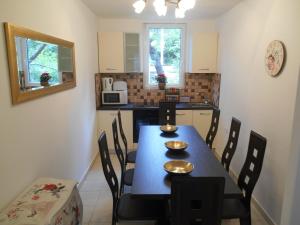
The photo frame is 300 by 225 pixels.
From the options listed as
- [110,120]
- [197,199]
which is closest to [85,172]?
[110,120]

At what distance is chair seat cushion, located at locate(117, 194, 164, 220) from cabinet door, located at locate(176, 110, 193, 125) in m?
2.33

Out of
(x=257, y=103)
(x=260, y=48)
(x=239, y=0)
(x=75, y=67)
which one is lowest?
(x=257, y=103)

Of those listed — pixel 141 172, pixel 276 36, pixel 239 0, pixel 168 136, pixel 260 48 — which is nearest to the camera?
pixel 141 172

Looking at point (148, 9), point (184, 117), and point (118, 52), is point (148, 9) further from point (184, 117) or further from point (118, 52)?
point (184, 117)

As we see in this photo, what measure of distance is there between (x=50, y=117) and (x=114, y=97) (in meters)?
2.18

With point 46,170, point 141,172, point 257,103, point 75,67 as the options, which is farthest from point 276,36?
point 46,170

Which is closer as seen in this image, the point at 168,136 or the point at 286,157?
the point at 286,157

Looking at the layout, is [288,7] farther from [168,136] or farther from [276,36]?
[168,136]

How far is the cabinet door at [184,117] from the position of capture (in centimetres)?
423

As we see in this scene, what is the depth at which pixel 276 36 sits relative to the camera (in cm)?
237

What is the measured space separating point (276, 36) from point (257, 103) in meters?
0.75

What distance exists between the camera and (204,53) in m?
4.27

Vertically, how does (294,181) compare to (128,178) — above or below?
above

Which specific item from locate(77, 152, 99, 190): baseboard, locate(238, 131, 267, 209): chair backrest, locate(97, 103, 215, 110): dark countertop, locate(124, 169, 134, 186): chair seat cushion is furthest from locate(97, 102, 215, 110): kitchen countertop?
locate(238, 131, 267, 209): chair backrest
